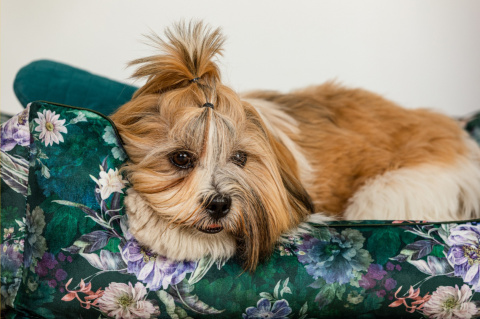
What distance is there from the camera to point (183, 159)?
1936mm

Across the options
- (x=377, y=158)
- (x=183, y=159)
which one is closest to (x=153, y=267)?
(x=183, y=159)

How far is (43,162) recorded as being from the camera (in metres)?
2.01

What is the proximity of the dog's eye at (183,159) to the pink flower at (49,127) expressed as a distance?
0.44 meters

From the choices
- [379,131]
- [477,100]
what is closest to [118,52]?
[379,131]

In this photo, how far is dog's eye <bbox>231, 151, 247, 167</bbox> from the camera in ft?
6.51

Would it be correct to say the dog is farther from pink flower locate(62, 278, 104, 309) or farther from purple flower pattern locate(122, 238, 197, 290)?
pink flower locate(62, 278, 104, 309)

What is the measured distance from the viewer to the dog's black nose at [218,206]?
6.02 ft

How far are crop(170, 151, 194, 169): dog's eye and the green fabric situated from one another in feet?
3.67

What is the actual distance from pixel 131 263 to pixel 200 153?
1.48ft

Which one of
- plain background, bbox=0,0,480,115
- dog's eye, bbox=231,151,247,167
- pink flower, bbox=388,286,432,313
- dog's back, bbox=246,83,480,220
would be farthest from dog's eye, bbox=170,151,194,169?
plain background, bbox=0,0,480,115

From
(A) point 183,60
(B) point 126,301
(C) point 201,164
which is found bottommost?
(B) point 126,301

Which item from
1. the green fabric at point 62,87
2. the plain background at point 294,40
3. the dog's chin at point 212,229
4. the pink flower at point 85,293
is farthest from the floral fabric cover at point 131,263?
the plain background at point 294,40

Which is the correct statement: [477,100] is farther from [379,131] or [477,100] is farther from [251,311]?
[251,311]

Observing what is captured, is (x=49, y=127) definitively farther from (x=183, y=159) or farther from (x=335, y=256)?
(x=335, y=256)
